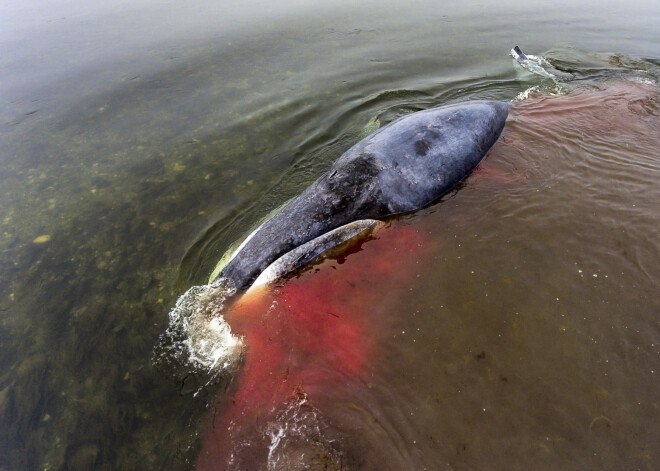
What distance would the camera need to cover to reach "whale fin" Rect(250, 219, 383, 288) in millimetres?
4449

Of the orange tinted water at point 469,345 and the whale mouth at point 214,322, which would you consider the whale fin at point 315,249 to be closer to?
the whale mouth at point 214,322

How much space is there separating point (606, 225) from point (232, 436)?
5.27 metres

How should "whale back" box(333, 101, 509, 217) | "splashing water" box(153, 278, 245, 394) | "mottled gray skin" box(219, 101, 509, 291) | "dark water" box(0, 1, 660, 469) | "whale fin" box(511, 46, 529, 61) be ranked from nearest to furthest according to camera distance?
"dark water" box(0, 1, 660, 469) → "splashing water" box(153, 278, 245, 394) → "mottled gray skin" box(219, 101, 509, 291) → "whale back" box(333, 101, 509, 217) → "whale fin" box(511, 46, 529, 61)

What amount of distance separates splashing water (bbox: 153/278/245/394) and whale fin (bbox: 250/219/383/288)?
21.3 inches

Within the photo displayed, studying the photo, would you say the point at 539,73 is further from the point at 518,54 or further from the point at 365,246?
the point at 365,246

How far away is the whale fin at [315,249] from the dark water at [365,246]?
1.04ft

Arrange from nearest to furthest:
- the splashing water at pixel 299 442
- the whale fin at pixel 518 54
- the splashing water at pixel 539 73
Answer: the splashing water at pixel 299 442 < the splashing water at pixel 539 73 < the whale fin at pixel 518 54

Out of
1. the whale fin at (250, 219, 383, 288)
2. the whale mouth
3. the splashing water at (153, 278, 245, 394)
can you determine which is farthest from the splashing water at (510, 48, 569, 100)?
the splashing water at (153, 278, 245, 394)

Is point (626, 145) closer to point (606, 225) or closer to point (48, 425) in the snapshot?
point (606, 225)

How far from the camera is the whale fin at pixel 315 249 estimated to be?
445 centimetres

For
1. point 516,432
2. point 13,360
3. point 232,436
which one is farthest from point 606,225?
point 13,360

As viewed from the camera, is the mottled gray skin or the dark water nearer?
the dark water

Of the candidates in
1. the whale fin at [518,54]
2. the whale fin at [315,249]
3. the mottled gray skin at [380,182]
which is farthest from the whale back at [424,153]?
the whale fin at [518,54]

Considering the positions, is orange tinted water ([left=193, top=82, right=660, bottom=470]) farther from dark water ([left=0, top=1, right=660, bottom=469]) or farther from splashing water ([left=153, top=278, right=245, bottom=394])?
splashing water ([left=153, top=278, right=245, bottom=394])
